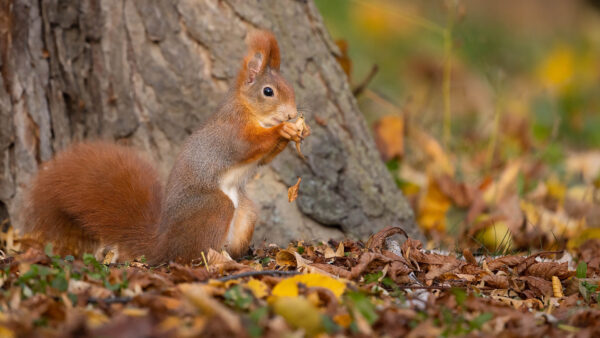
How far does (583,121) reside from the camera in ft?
21.4

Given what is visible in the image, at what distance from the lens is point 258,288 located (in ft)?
6.40

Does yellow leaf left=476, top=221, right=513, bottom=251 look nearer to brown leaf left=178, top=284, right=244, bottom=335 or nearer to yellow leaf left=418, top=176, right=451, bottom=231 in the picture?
yellow leaf left=418, top=176, right=451, bottom=231

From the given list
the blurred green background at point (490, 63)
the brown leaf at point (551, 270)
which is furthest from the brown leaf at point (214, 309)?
the blurred green background at point (490, 63)

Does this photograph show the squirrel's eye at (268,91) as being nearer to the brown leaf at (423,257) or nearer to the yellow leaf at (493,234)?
the brown leaf at (423,257)

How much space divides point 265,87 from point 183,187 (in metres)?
0.50

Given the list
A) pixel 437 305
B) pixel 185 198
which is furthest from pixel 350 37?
pixel 437 305

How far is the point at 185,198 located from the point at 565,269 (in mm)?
1472

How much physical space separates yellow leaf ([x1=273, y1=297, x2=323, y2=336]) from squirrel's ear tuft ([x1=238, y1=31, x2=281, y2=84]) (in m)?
1.24

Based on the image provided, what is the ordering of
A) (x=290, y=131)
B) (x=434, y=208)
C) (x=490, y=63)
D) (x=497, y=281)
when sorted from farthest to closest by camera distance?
(x=490, y=63) < (x=434, y=208) < (x=290, y=131) < (x=497, y=281)

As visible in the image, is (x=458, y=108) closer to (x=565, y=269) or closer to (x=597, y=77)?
(x=597, y=77)

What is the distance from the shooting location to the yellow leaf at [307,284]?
1948 millimetres

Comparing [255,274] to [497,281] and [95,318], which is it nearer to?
[95,318]

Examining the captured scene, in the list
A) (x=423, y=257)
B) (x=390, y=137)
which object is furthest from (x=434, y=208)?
(x=423, y=257)

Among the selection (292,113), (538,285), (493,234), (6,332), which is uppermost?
(292,113)
